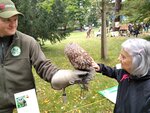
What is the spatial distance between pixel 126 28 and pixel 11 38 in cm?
1792

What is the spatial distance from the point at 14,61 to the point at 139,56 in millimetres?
1096

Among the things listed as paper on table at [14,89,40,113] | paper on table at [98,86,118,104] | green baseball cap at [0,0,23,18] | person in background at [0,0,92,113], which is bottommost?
paper on table at [98,86,118,104]

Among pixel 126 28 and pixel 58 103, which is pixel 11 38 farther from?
pixel 126 28

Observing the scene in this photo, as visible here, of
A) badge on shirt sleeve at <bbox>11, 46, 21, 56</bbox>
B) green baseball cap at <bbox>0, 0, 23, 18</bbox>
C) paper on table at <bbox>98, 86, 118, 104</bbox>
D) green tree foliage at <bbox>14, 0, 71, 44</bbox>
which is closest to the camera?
green baseball cap at <bbox>0, 0, 23, 18</bbox>

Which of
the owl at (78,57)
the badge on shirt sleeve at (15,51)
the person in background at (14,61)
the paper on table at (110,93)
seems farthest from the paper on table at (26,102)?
the paper on table at (110,93)

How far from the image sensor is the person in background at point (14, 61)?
7.16 ft

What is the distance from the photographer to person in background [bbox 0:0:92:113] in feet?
7.16

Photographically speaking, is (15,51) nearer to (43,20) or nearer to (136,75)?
(136,75)

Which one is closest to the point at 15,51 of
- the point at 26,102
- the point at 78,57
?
the point at 26,102

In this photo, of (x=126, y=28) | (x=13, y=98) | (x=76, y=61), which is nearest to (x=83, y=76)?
(x=76, y=61)

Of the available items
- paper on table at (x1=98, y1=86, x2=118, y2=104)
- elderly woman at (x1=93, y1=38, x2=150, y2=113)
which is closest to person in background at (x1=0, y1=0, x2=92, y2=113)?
elderly woman at (x1=93, y1=38, x2=150, y2=113)

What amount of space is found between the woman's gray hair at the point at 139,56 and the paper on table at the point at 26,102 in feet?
3.08

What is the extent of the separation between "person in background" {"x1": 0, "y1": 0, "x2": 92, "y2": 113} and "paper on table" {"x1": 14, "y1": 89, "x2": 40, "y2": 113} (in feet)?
0.24

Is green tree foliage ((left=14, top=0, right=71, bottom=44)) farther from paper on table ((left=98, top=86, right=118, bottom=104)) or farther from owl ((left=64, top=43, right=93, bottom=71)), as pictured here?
owl ((left=64, top=43, right=93, bottom=71))
